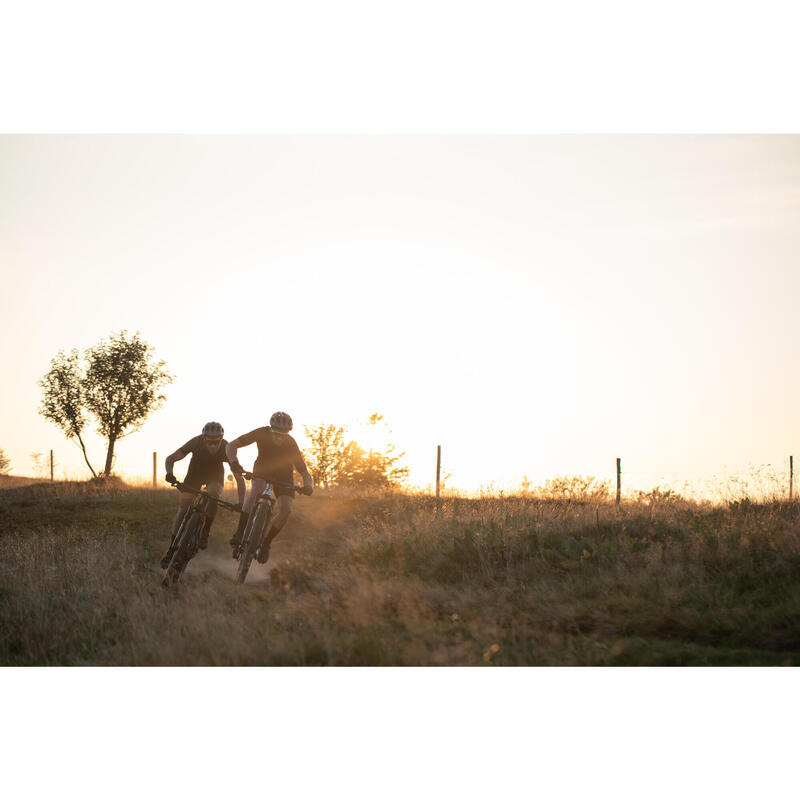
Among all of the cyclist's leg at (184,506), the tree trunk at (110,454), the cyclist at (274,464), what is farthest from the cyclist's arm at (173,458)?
the tree trunk at (110,454)

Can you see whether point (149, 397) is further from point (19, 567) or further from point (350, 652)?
point (350, 652)

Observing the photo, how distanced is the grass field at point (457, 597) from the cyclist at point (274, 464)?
98 centimetres

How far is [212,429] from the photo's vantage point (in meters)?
11.7

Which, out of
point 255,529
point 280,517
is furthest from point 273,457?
point 255,529

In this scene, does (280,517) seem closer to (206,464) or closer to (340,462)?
(206,464)

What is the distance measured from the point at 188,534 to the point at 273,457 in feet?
5.73

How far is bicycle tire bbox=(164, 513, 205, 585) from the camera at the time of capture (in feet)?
35.4

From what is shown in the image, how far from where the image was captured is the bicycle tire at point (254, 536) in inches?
434

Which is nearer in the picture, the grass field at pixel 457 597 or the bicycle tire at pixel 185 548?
the grass field at pixel 457 597

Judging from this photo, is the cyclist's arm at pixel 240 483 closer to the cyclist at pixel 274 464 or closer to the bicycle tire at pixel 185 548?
the cyclist at pixel 274 464

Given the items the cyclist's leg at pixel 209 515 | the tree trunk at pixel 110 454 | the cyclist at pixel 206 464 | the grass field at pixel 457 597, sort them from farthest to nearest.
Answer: the tree trunk at pixel 110 454 → the cyclist at pixel 206 464 → the cyclist's leg at pixel 209 515 → the grass field at pixel 457 597

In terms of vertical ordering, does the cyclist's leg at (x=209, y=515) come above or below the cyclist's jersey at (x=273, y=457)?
below

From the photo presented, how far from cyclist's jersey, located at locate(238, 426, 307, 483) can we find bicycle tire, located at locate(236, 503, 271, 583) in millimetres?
559
